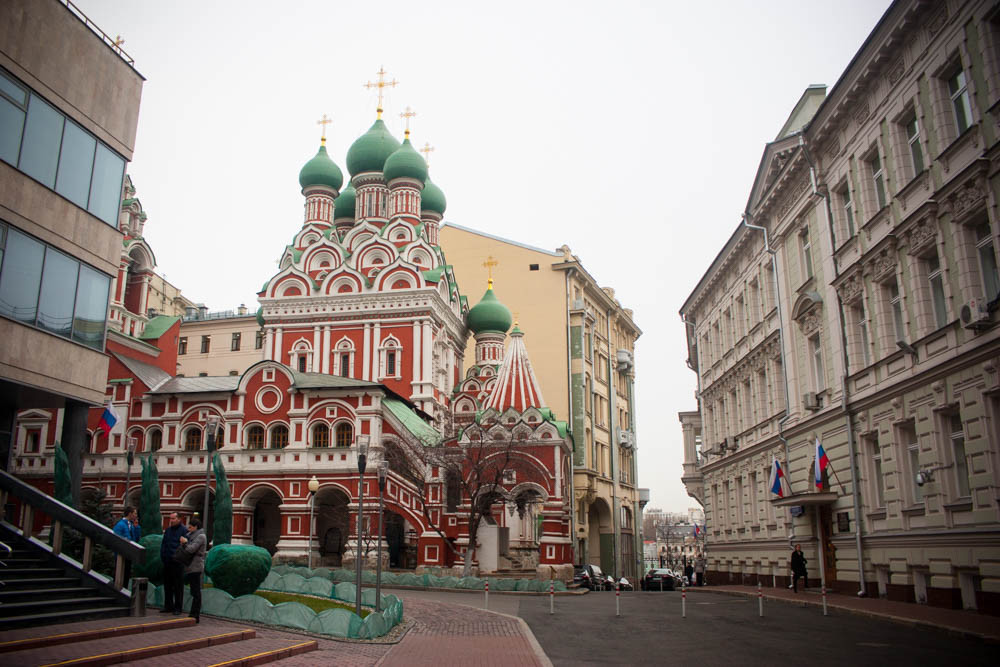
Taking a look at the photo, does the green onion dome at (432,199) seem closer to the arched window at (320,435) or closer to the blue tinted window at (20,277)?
the arched window at (320,435)

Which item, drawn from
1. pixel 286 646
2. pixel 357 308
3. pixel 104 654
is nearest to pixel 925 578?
pixel 286 646

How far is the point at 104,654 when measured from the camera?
9156 mm

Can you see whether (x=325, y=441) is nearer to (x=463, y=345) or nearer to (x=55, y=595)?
(x=463, y=345)

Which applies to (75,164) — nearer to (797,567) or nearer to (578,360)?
(797,567)

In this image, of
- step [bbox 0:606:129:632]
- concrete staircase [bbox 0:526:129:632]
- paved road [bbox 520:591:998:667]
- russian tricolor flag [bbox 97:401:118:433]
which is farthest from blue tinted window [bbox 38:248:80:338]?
russian tricolor flag [bbox 97:401:118:433]

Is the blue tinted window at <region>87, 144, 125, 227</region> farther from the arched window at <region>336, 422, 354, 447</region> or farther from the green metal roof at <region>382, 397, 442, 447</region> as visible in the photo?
the arched window at <region>336, 422, 354, 447</region>

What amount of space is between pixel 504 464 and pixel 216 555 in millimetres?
16891

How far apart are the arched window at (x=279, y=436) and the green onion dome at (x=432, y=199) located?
1914 centimetres

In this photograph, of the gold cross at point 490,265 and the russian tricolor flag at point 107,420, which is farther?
the gold cross at point 490,265

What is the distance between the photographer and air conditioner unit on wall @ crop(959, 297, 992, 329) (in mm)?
14016

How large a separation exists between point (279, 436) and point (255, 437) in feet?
3.59

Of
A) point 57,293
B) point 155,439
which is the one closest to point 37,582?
point 57,293

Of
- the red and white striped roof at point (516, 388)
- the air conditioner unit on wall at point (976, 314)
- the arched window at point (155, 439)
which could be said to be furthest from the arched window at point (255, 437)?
the air conditioner unit on wall at point (976, 314)

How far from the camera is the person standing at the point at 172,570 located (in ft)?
41.4
